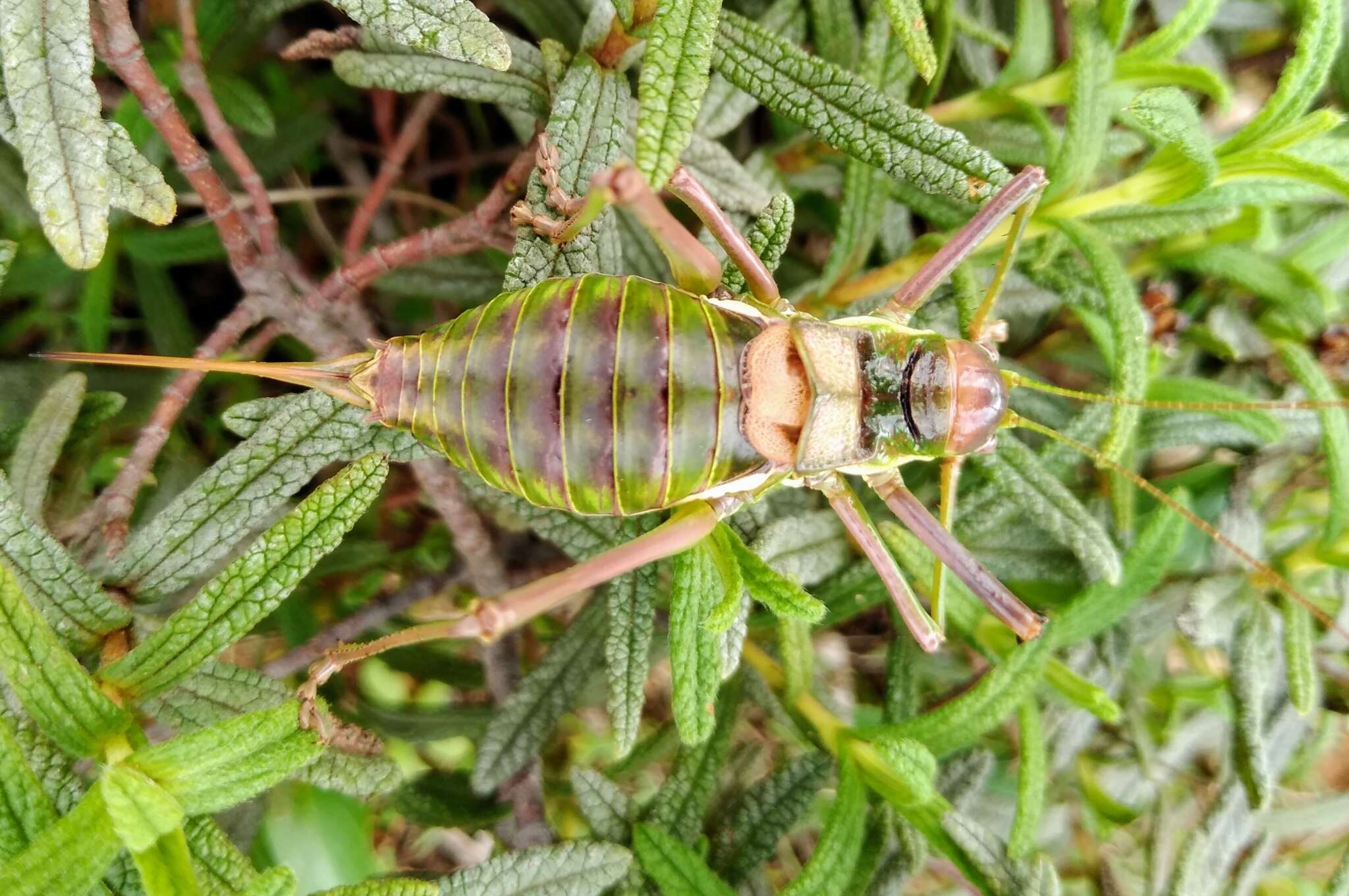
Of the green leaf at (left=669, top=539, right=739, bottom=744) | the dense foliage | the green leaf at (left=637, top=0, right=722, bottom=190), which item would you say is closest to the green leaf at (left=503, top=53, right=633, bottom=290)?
the dense foliage

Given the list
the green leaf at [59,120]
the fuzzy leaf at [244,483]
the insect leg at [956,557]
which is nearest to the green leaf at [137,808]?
the fuzzy leaf at [244,483]

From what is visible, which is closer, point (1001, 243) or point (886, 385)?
point (886, 385)

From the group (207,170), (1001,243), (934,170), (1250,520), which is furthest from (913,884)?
(207,170)

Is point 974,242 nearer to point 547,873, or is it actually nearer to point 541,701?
point 541,701

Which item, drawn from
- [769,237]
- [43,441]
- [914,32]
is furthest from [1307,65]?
[43,441]

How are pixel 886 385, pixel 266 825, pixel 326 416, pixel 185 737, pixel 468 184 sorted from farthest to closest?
pixel 468 184 → pixel 266 825 → pixel 886 385 → pixel 326 416 → pixel 185 737

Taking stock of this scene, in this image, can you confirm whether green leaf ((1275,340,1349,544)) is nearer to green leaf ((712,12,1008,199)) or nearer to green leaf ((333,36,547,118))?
green leaf ((712,12,1008,199))

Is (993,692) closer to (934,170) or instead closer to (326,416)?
(934,170)
